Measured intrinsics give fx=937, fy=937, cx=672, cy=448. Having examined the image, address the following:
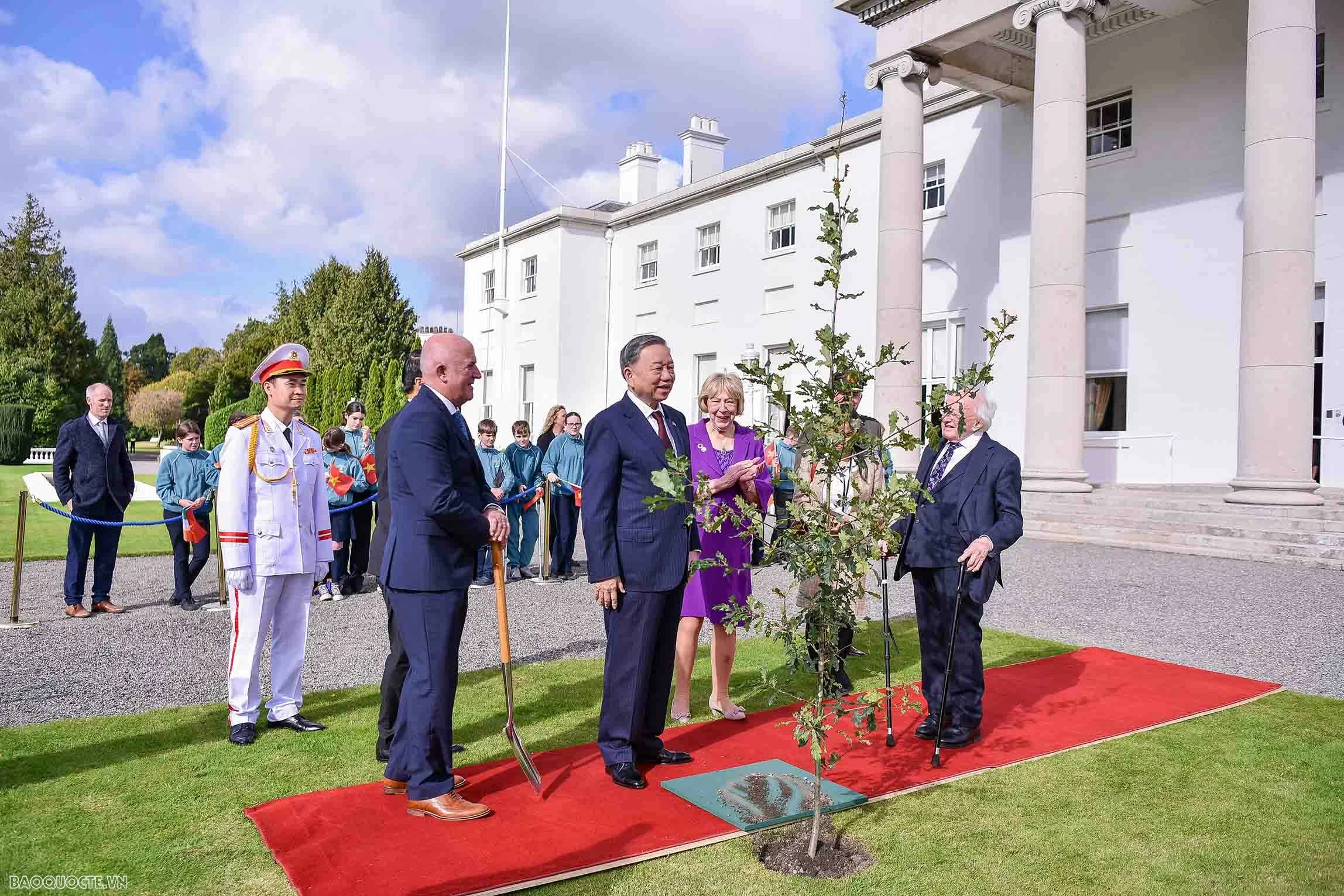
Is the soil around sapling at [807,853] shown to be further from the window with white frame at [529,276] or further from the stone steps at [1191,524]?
the window with white frame at [529,276]

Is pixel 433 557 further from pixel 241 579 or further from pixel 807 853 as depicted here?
pixel 807 853

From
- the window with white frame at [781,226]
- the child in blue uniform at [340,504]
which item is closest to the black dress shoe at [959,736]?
the child in blue uniform at [340,504]

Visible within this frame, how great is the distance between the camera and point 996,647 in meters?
7.77

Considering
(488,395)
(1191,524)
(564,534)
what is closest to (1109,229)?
(1191,524)

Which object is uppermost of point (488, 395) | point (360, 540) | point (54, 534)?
point (488, 395)

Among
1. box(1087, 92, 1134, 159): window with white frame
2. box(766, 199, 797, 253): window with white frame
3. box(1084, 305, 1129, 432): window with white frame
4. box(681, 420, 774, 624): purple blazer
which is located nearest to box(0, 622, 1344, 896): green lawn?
box(681, 420, 774, 624): purple blazer

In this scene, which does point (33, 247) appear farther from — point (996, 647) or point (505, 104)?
point (996, 647)

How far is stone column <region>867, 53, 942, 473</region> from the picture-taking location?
1717cm

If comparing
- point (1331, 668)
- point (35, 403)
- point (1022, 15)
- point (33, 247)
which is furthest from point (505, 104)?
point (33, 247)

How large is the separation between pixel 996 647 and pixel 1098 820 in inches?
145

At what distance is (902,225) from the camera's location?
17.1 meters

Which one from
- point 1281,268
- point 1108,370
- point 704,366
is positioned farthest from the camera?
point 704,366

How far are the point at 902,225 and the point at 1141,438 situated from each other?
→ 583 centimetres

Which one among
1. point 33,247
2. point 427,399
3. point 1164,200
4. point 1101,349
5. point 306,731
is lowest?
point 306,731
